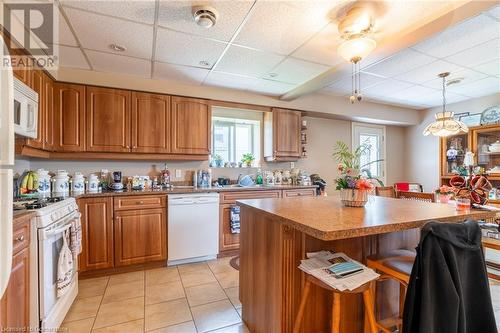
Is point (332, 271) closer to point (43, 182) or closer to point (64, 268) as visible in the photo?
point (64, 268)

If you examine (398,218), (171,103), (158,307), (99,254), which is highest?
(171,103)

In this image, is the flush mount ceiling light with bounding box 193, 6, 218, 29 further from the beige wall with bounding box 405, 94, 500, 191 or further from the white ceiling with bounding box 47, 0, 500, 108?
the beige wall with bounding box 405, 94, 500, 191

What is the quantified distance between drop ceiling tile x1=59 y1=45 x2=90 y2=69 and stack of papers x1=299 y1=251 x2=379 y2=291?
2912mm

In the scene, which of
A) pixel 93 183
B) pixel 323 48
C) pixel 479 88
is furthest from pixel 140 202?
pixel 479 88

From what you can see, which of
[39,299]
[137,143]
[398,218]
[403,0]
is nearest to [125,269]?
[39,299]

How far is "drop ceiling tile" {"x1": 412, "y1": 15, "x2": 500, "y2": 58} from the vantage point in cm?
207

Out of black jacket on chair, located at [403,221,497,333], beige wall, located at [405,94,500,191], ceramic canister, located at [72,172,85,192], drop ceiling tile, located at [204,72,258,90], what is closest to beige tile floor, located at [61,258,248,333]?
ceramic canister, located at [72,172,85,192]

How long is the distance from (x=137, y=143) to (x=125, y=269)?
1548 mm

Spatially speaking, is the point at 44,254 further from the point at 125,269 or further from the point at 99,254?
the point at 125,269

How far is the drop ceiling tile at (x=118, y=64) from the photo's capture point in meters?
2.61

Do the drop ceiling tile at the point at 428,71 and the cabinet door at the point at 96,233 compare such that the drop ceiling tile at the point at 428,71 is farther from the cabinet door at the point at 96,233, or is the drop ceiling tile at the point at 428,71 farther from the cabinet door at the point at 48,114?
the cabinet door at the point at 48,114

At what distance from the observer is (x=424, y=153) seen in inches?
203

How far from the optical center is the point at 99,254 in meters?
2.70

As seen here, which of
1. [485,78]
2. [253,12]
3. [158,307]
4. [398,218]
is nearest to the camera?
[398,218]
